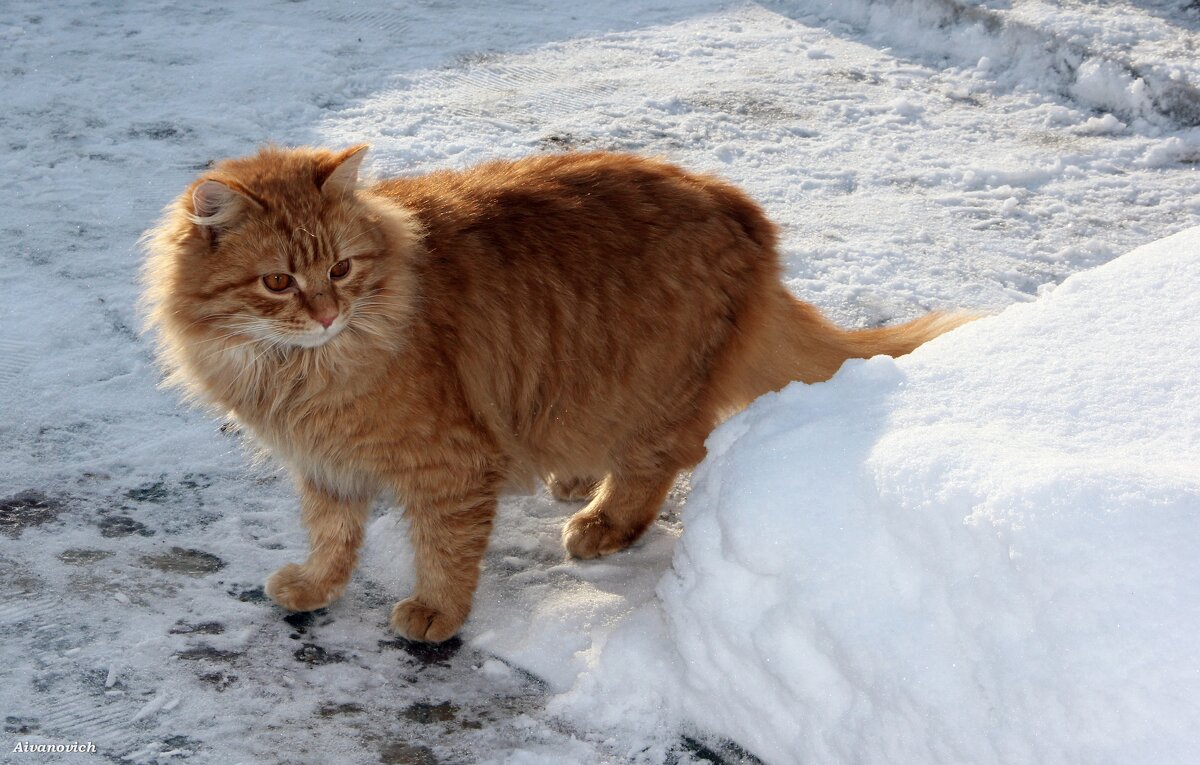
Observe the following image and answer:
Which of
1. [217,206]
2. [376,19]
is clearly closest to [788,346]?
[217,206]

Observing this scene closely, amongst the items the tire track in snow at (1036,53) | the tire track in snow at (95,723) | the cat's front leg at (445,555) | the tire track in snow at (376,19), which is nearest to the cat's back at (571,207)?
the cat's front leg at (445,555)

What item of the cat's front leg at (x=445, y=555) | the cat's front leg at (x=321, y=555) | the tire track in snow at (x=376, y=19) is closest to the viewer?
the cat's front leg at (x=445, y=555)

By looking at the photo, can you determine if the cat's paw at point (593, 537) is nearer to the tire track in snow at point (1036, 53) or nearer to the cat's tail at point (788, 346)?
the cat's tail at point (788, 346)

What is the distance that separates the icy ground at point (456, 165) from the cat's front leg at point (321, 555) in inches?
2.7

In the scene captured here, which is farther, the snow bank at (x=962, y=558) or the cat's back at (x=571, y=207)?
the cat's back at (x=571, y=207)

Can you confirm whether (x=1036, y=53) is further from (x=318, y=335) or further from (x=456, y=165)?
(x=318, y=335)

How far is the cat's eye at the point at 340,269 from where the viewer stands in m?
2.54

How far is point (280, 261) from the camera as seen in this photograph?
2.47m

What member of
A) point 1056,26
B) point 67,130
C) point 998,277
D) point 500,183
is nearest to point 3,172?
point 67,130

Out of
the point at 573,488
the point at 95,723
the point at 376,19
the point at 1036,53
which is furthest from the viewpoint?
the point at 376,19

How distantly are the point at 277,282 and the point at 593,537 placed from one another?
1.15 m

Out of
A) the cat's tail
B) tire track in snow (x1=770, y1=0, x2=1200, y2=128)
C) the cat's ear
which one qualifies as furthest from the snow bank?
tire track in snow (x1=770, y1=0, x2=1200, y2=128)

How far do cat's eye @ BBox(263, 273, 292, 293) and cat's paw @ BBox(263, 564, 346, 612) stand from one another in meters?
0.81

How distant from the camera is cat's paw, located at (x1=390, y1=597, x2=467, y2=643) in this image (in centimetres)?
280
